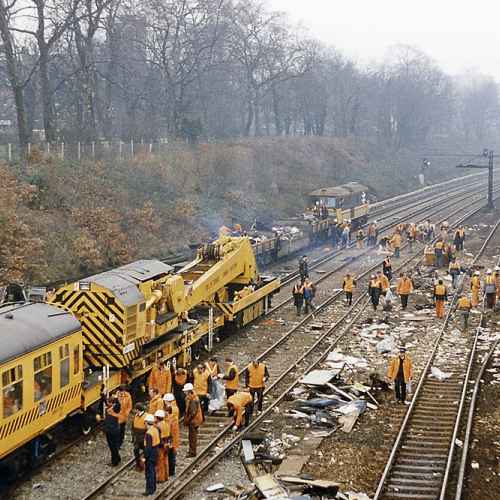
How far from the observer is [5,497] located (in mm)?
11672

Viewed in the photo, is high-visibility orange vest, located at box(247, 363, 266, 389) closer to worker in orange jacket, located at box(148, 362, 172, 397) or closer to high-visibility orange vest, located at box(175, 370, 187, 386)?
high-visibility orange vest, located at box(175, 370, 187, 386)

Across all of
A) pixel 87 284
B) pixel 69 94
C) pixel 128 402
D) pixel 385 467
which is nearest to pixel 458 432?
pixel 385 467

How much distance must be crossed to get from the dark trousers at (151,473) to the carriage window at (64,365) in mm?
2217

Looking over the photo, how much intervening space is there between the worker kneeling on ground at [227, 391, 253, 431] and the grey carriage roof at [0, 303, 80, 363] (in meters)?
3.39

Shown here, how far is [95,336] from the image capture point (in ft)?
48.8

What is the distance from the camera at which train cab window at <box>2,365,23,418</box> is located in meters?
11.2

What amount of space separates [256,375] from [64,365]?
13.8ft

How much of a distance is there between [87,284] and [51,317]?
1892 millimetres

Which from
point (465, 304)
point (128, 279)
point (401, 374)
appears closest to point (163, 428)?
point (128, 279)

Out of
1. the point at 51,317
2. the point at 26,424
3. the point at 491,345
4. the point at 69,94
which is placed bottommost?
the point at 491,345

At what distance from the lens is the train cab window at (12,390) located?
11180mm

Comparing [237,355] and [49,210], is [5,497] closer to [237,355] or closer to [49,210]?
[237,355]

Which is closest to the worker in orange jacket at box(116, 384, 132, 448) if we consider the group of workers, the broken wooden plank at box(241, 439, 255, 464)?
the group of workers

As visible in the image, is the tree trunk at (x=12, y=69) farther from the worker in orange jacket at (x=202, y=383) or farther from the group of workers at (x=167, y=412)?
the worker in orange jacket at (x=202, y=383)
